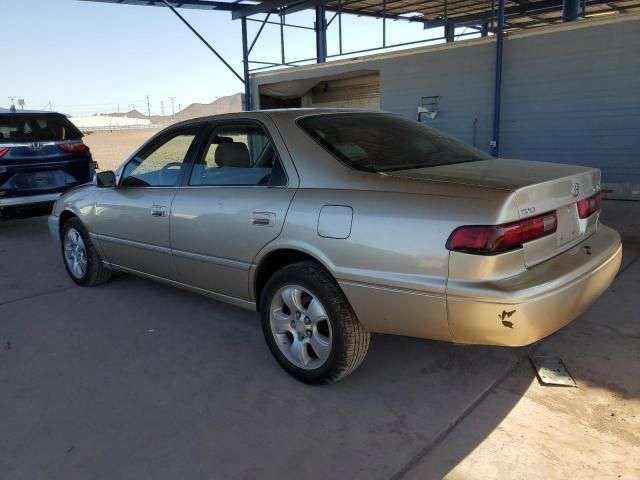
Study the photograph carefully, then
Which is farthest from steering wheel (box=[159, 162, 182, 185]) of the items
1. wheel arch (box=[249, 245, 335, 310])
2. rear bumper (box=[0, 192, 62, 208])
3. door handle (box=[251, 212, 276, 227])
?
rear bumper (box=[0, 192, 62, 208])

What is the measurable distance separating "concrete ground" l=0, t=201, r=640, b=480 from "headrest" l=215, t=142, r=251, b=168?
1230 mm

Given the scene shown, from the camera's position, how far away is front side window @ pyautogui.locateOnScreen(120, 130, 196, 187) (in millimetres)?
3938

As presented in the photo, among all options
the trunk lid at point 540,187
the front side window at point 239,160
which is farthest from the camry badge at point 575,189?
the front side window at point 239,160

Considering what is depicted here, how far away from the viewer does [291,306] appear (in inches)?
121

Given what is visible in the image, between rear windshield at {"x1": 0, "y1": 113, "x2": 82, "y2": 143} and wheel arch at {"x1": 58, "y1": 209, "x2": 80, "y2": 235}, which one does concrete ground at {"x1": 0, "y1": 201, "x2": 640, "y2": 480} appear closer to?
wheel arch at {"x1": 58, "y1": 209, "x2": 80, "y2": 235}

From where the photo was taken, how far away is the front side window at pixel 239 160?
3.25m

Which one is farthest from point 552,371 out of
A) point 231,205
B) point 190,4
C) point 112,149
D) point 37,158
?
point 112,149

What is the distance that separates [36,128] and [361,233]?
278 inches

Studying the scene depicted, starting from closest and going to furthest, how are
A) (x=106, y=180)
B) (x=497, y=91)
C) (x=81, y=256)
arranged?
(x=106, y=180), (x=81, y=256), (x=497, y=91)

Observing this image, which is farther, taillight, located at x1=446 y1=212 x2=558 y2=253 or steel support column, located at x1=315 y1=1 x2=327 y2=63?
steel support column, located at x1=315 y1=1 x2=327 y2=63

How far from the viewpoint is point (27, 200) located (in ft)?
25.0

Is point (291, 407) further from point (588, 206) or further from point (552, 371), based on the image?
point (588, 206)

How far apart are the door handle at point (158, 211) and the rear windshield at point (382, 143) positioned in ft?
4.19

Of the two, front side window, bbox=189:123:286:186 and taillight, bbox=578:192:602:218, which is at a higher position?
front side window, bbox=189:123:286:186
